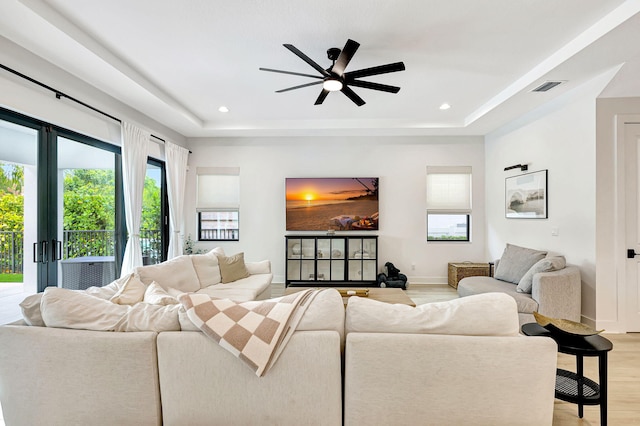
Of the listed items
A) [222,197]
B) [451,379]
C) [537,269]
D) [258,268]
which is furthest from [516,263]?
[222,197]

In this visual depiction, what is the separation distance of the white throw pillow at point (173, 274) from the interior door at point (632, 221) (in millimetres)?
4791

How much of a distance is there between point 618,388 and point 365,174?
4.06 meters

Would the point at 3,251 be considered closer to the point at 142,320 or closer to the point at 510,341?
the point at 142,320

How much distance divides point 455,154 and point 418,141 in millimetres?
719

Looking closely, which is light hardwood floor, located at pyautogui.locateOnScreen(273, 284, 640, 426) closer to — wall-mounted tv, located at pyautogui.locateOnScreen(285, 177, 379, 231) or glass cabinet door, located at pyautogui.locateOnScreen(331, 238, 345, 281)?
glass cabinet door, located at pyautogui.locateOnScreen(331, 238, 345, 281)

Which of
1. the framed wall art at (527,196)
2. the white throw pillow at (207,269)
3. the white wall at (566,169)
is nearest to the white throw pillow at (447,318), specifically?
the white throw pillow at (207,269)

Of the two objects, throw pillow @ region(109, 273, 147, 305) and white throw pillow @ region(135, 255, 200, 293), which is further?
white throw pillow @ region(135, 255, 200, 293)

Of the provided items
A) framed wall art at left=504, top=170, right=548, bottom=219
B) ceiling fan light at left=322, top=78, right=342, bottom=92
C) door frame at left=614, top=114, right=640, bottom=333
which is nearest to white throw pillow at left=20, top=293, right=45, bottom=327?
ceiling fan light at left=322, top=78, right=342, bottom=92

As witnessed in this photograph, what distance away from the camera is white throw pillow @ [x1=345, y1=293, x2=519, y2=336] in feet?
4.56

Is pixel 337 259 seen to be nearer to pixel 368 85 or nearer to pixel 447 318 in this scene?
pixel 368 85

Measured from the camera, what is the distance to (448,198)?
17.8ft

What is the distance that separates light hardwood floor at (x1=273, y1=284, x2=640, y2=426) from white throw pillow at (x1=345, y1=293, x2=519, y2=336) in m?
0.20

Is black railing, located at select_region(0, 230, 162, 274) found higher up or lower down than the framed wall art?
lower down

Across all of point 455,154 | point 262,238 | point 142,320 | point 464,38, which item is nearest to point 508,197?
point 455,154
